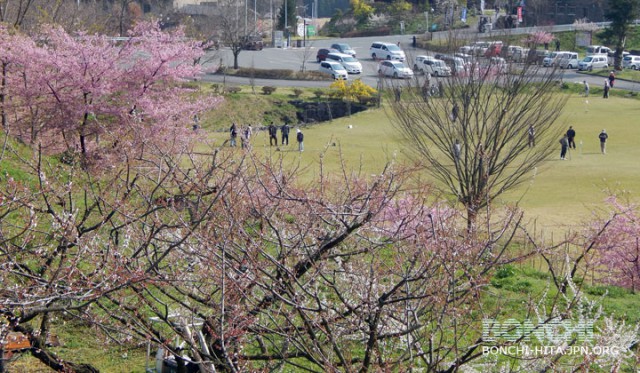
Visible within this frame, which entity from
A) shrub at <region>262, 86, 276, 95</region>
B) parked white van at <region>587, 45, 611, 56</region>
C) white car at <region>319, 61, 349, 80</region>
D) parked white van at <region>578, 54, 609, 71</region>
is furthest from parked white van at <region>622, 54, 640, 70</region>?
shrub at <region>262, 86, 276, 95</region>

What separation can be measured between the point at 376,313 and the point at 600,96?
34.2 meters

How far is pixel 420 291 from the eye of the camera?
593 centimetres

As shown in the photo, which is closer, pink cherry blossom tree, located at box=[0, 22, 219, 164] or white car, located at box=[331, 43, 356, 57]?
pink cherry blossom tree, located at box=[0, 22, 219, 164]

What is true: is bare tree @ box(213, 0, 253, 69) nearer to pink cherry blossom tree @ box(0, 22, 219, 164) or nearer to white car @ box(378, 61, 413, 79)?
white car @ box(378, 61, 413, 79)

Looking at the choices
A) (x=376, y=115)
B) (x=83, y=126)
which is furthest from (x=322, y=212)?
(x=376, y=115)

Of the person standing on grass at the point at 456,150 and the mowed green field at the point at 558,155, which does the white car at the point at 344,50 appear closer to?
the mowed green field at the point at 558,155

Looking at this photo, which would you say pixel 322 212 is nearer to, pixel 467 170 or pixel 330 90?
pixel 467 170

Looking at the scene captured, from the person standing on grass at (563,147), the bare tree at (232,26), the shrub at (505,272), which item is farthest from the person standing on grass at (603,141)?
the bare tree at (232,26)

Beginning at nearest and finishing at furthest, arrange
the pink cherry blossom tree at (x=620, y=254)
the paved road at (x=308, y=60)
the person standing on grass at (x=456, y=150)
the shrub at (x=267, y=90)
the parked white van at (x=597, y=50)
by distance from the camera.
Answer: the pink cherry blossom tree at (x=620, y=254) < the person standing on grass at (x=456, y=150) < the shrub at (x=267, y=90) < the paved road at (x=308, y=60) < the parked white van at (x=597, y=50)

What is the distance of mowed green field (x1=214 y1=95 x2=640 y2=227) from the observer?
63.1 feet

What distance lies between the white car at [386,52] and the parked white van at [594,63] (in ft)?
31.4

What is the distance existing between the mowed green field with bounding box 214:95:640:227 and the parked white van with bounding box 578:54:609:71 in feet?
27.7

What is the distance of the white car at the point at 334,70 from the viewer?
41375 mm

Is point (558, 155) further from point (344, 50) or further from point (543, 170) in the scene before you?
point (344, 50)
